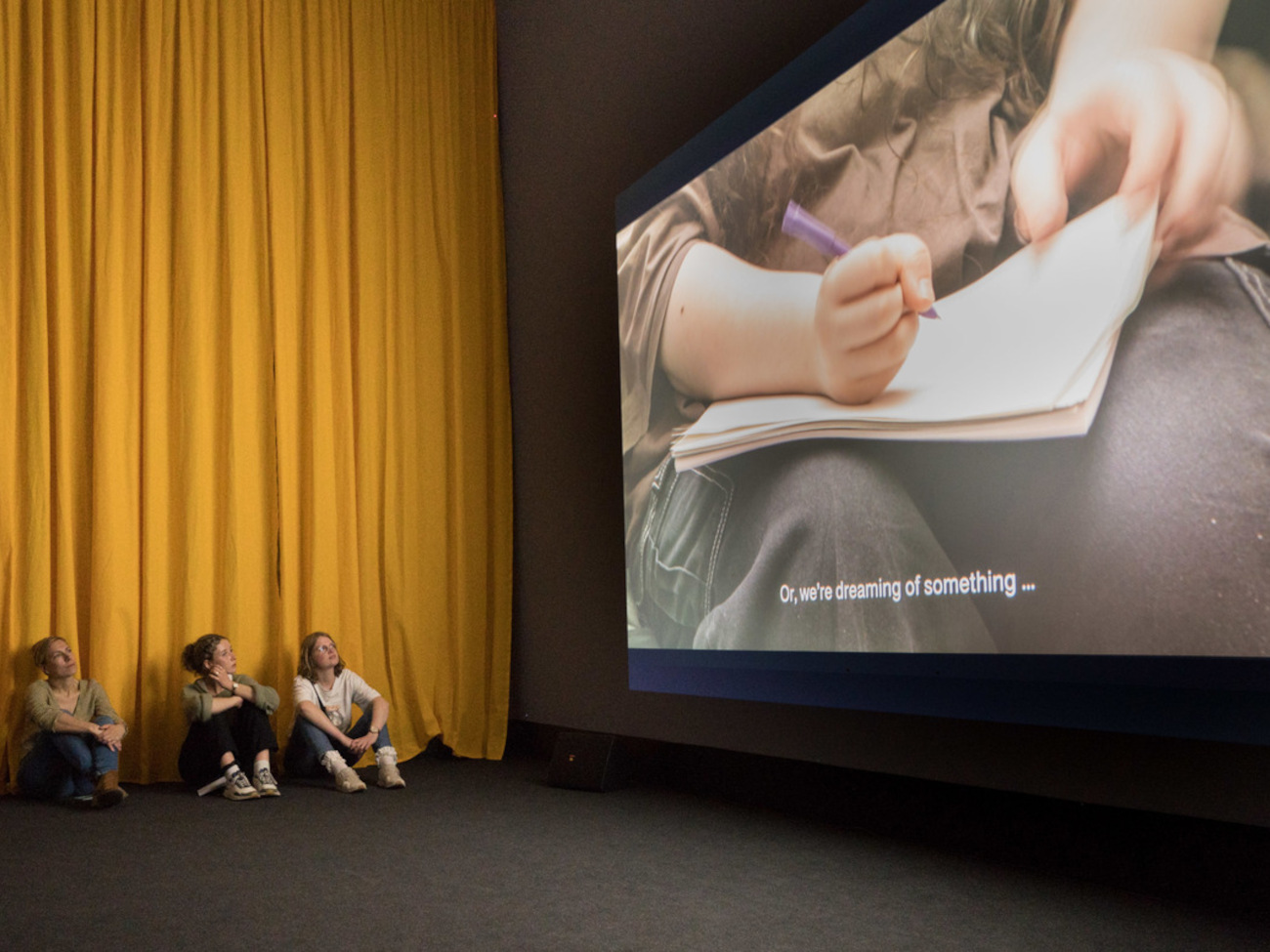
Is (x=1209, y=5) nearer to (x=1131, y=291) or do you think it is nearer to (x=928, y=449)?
(x=1131, y=291)

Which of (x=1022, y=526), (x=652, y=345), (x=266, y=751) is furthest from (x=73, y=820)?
(x=1022, y=526)

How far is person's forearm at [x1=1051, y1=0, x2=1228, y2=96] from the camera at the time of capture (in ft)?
5.57

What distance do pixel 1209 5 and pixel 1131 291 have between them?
17.9 inches

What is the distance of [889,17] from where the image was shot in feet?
7.87

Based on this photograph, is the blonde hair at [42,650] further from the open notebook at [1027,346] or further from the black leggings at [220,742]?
the open notebook at [1027,346]

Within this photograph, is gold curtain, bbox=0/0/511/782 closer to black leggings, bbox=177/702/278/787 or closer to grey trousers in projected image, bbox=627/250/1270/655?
black leggings, bbox=177/702/278/787

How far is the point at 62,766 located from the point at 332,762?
0.85m

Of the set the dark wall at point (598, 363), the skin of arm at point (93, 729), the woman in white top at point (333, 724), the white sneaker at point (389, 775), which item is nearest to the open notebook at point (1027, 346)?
the dark wall at point (598, 363)

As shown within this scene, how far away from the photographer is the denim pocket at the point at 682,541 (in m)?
2.88

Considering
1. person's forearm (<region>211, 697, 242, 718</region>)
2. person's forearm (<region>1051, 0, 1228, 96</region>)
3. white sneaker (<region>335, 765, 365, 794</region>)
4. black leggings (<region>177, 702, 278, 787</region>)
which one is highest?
person's forearm (<region>1051, 0, 1228, 96</region>)

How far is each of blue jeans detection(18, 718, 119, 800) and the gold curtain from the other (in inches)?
6.9

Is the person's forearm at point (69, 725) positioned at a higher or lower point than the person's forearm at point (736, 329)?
lower

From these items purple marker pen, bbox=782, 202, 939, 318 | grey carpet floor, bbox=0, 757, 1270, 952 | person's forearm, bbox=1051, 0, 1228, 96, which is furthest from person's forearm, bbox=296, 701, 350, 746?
person's forearm, bbox=1051, 0, 1228, 96

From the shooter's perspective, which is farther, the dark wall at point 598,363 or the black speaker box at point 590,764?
the black speaker box at point 590,764
